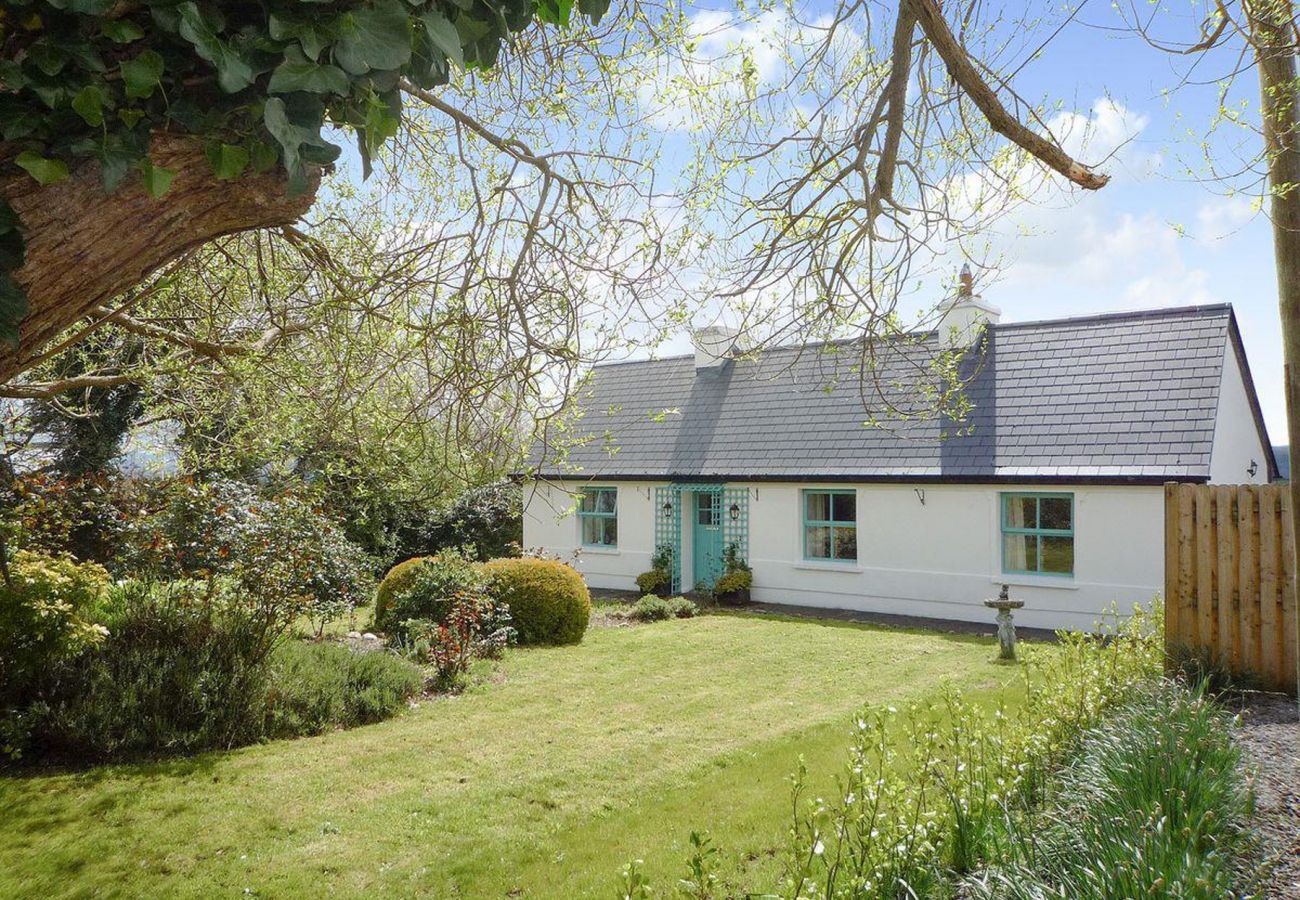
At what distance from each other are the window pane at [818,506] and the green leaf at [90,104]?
1523cm

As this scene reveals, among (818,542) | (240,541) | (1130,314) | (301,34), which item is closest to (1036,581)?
(818,542)

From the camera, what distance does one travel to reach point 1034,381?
1487cm

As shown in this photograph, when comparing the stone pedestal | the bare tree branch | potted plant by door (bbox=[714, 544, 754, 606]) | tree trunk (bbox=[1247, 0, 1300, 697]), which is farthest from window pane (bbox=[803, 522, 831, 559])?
tree trunk (bbox=[1247, 0, 1300, 697])

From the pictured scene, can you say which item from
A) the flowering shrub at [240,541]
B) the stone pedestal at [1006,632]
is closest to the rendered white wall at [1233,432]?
the stone pedestal at [1006,632]

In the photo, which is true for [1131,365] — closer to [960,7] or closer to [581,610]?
[581,610]

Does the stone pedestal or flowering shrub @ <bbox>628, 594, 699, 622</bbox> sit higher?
the stone pedestal

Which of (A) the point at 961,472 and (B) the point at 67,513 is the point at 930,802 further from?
(B) the point at 67,513

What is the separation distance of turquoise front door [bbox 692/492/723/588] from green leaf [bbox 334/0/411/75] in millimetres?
15871

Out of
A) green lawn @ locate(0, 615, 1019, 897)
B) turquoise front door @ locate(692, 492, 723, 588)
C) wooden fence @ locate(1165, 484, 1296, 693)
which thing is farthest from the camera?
turquoise front door @ locate(692, 492, 723, 588)

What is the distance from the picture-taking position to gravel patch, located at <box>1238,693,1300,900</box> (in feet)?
10.4

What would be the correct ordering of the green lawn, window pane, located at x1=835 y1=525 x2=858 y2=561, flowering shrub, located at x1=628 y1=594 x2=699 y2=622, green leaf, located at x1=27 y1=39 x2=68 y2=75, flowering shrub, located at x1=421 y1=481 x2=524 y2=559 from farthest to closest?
flowering shrub, located at x1=421 y1=481 x2=524 y2=559 → window pane, located at x1=835 y1=525 x2=858 y2=561 → flowering shrub, located at x1=628 y1=594 x2=699 y2=622 → the green lawn → green leaf, located at x1=27 y1=39 x2=68 y2=75

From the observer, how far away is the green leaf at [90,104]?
4.98ft

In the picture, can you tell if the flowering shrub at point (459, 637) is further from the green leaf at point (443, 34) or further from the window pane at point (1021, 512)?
the green leaf at point (443, 34)

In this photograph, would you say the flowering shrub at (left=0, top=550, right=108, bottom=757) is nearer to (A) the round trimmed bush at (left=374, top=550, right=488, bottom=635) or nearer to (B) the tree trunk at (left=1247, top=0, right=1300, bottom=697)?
(A) the round trimmed bush at (left=374, top=550, right=488, bottom=635)
